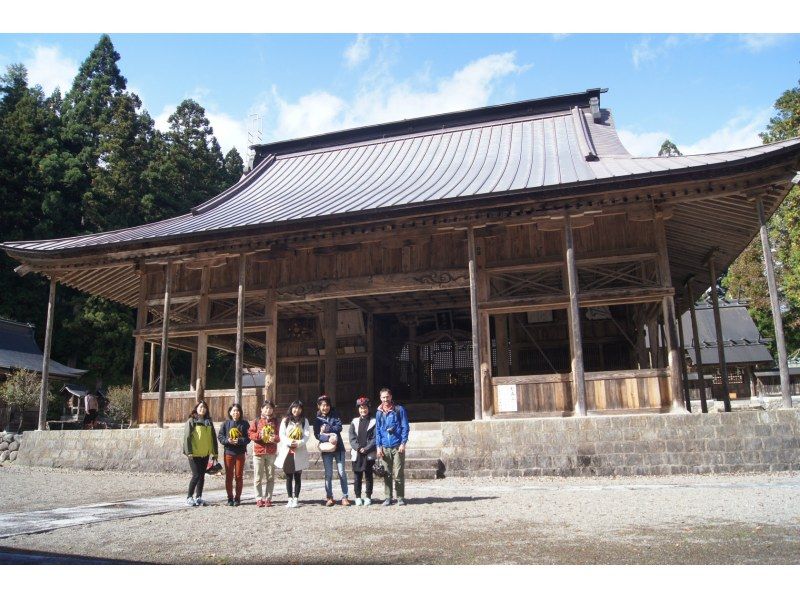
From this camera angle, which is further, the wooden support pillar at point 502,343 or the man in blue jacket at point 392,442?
the wooden support pillar at point 502,343

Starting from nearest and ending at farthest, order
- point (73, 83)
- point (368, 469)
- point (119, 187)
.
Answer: point (368, 469) < point (119, 187) < point (73, 83)

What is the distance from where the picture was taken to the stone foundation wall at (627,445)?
397 inches

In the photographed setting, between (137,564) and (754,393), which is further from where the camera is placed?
(754,393)

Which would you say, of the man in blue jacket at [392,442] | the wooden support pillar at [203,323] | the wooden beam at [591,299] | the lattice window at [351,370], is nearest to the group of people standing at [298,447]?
the man in blue jacket at [392,442]

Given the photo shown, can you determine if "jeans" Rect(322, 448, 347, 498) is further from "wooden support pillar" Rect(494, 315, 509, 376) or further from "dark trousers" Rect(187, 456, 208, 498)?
"wooden support pillar" Rect(494, 315, 509, 376)

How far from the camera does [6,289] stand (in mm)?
32969

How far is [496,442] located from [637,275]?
6.00 metres

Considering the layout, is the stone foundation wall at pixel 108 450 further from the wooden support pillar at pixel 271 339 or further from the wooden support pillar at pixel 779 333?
the wooden support pillar at pixel 779 333

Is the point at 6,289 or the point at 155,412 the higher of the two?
the point at 6,289

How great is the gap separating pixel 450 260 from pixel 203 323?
6328 mm

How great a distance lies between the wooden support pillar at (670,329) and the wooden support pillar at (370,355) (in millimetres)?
8623

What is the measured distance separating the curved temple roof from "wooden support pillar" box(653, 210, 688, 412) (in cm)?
139

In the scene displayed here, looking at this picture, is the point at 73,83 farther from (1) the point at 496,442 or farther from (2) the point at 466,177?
(1) the point at 496,442

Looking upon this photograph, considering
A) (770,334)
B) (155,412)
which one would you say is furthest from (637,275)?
(770,334)
